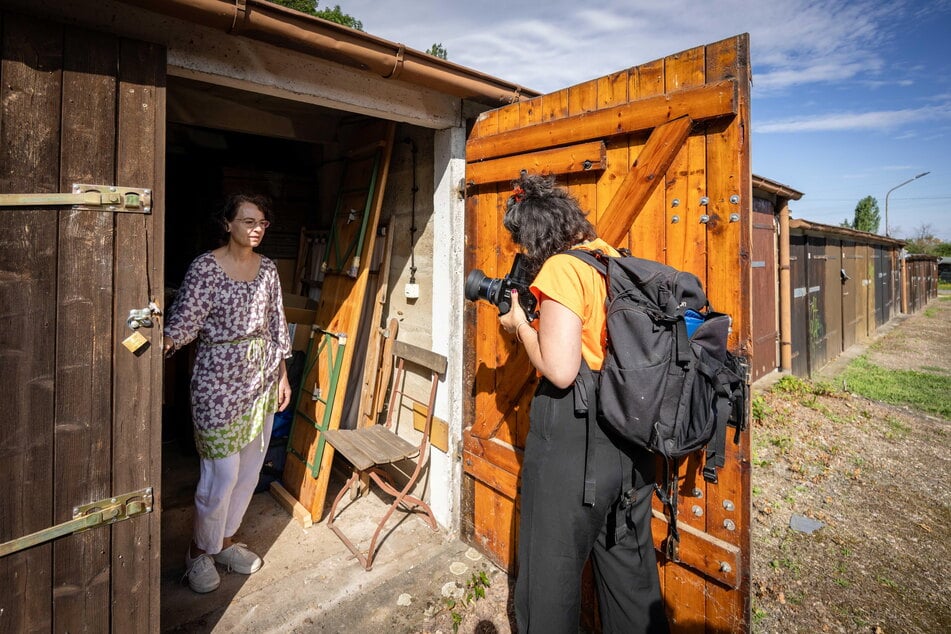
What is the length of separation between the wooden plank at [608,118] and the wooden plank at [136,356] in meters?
1.65

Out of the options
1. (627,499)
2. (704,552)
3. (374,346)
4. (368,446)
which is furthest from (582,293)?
(374,346)

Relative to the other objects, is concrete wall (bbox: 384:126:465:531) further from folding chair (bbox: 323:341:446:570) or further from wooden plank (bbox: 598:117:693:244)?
wooden plank (bbox: 598:117:693:244)

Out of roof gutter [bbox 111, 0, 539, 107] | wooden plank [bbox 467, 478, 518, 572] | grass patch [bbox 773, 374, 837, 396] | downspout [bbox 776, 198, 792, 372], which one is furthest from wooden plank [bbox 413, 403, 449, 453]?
downspout [bbox 776, 198, 792, 372]

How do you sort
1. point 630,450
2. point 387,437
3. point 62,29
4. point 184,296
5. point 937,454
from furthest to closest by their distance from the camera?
point 937,454, point 387,437, point 184,296, point 630,450, point 62,29

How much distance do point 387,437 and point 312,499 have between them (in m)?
0.72

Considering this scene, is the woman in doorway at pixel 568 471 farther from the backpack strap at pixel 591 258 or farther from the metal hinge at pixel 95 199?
the metal hinge at pixel 95 199

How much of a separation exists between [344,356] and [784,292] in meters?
7.08

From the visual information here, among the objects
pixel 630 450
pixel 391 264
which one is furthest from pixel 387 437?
pixel 630 450

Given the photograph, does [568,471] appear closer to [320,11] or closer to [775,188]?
[775,188]

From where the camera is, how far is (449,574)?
9.68 feet

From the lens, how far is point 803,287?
27.0 feet

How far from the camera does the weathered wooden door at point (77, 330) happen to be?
64.0 inches

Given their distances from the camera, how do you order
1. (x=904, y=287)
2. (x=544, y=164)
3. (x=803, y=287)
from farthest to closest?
(x=904, y=287) → (x=803, y=287) → (x=544, y=164)

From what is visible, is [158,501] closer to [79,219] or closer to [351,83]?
[79,219]
